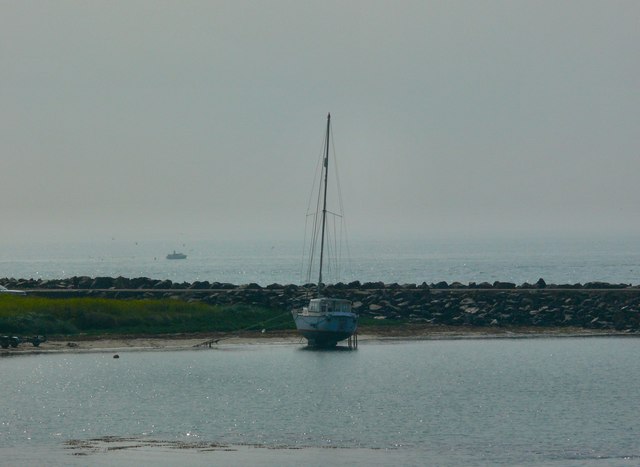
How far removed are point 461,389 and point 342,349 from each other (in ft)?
41.0

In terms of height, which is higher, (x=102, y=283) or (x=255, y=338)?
(x=102, y=283)

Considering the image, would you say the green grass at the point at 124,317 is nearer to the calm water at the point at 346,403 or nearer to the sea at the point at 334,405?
the sea at the point at 334,405

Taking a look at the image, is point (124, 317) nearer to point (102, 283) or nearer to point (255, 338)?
point (255, 338)

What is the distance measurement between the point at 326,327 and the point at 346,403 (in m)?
14.5

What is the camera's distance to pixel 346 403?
4447 cm

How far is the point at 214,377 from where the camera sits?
5003 cm

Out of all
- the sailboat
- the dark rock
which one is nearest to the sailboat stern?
the sailboat

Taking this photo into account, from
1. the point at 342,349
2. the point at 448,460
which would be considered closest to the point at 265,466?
the point at 448,460

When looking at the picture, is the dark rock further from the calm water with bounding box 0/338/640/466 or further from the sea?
the calm water with bounding box 0/338/640/466

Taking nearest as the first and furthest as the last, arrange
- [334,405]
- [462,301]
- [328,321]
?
[334,405], [328,321], [462,301]

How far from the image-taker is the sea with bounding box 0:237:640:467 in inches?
1346

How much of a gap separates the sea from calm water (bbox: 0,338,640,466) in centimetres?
7

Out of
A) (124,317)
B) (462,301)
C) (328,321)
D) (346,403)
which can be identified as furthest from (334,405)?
(462,301)

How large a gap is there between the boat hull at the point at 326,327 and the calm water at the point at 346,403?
1.15 metres
